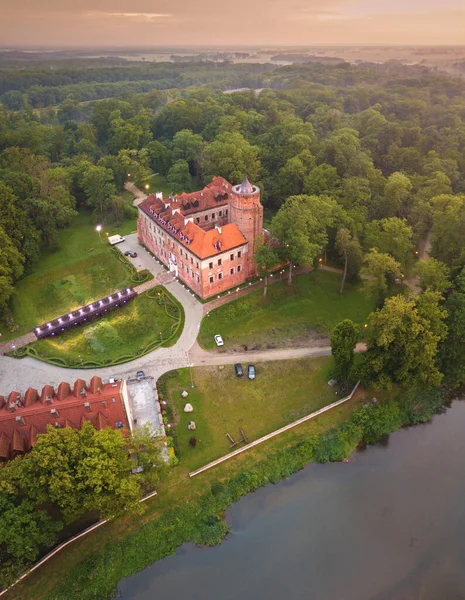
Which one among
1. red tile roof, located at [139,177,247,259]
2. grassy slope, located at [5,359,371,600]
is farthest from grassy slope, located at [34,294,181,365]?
red tile roof, located at [139,177,247,259]

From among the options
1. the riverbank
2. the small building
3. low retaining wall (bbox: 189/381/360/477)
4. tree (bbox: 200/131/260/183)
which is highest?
tree (bbox: 200/131/260/183)

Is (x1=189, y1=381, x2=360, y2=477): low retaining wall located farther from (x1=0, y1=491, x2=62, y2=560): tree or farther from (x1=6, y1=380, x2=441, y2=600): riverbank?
(x1=0, y1=491, x2=62, y2=560): tree

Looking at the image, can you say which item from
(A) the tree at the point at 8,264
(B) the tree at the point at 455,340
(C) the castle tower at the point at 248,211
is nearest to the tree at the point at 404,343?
(B) the tree at the point at 455,340

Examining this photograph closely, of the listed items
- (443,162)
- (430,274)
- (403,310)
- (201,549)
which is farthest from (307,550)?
(443,162)

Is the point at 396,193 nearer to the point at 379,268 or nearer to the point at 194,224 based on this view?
the point at 379,268

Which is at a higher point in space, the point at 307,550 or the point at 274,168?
the point at 274,168

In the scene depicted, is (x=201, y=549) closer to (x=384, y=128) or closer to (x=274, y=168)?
(x=274, y=168)

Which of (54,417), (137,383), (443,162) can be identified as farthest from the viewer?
(443,162)
